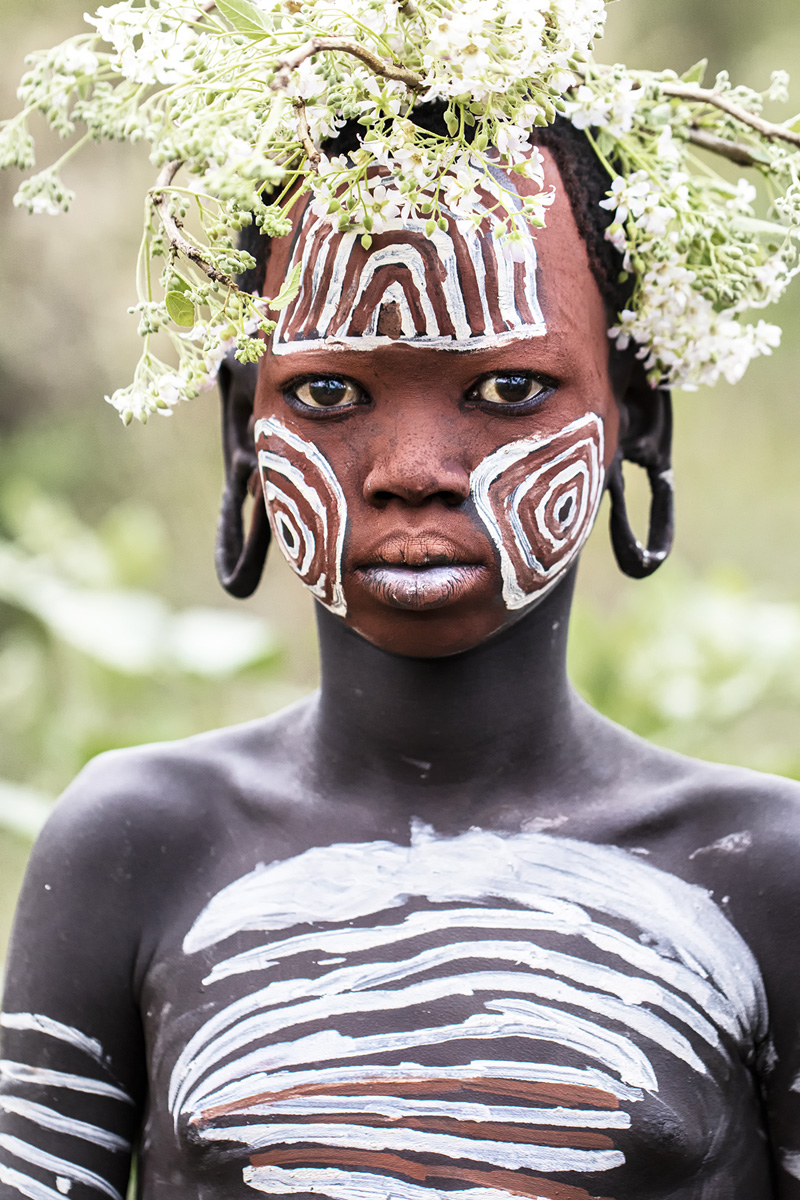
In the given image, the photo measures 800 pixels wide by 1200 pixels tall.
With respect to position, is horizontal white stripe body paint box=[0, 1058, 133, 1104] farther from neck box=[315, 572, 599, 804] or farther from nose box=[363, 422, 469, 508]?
nose box=[363, 422, 469, 508]

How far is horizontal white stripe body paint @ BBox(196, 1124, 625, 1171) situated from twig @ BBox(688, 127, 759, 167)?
1227 mm

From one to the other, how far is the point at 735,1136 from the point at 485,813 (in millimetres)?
477

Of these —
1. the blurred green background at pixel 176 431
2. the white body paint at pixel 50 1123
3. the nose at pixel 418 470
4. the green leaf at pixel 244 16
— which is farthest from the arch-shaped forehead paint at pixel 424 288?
the blurred green background at pixel 176 431

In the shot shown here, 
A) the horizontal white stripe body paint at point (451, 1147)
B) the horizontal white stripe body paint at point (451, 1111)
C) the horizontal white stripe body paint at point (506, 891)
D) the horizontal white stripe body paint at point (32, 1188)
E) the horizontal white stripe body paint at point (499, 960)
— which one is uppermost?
the horizontal white stripe body paint at point (506, 891)

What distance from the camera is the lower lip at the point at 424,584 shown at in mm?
1748

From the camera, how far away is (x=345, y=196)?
1709mm

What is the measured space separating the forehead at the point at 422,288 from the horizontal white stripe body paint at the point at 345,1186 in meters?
0.94

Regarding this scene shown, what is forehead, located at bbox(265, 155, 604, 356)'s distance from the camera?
1738 mm

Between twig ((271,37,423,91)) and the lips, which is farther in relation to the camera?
the lips

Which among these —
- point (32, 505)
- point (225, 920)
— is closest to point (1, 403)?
point (32, 505)

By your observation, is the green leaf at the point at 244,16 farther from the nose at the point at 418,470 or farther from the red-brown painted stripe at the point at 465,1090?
the red-brown painted stripe at the point at 465,1090

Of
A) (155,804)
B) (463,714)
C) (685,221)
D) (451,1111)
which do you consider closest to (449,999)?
(451,1111)

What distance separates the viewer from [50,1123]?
1960 mm

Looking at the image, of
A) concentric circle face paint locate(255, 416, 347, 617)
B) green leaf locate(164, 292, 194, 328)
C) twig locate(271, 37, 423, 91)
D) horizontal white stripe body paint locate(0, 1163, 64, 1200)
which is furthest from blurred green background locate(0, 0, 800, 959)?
twig locate(271, 37, 423, 91)
